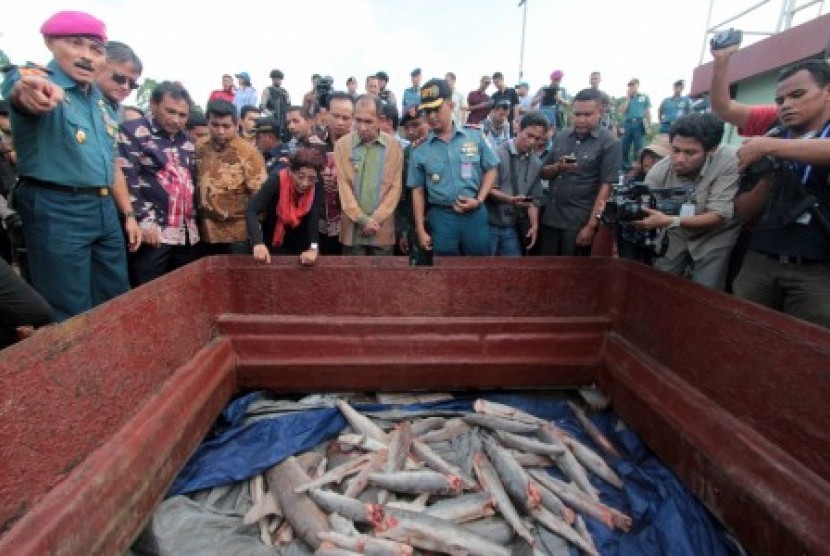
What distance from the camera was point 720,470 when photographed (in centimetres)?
173

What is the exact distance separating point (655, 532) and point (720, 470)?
382 mm

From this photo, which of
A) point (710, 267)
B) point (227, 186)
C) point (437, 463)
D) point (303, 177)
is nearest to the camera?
point (437, 463)

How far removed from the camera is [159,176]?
333 cm

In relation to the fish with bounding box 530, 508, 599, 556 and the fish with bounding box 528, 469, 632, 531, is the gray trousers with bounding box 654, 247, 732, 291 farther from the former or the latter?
the fish with bounding box 530, 508, 599, 556

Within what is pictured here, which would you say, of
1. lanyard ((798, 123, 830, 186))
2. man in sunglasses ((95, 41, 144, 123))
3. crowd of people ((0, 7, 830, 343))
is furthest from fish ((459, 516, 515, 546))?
man in sunglasses ((95, 41, 144, 123))

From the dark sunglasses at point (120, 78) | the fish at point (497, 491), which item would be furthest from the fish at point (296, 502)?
the dark sunglasses at point (120, 78)

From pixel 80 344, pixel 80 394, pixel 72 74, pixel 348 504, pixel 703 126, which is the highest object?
pixel 72 74

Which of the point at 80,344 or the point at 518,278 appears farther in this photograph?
the point at 518,278

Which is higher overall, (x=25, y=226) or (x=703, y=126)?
(x=703, y=126)

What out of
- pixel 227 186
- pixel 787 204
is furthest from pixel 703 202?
pixel 227 186

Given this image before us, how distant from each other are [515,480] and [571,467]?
0.34 meters

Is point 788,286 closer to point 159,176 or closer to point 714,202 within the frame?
point 714,202

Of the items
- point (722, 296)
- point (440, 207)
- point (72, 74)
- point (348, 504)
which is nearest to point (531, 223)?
point (440, 207)

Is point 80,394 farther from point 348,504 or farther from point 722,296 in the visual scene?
point 722,296
